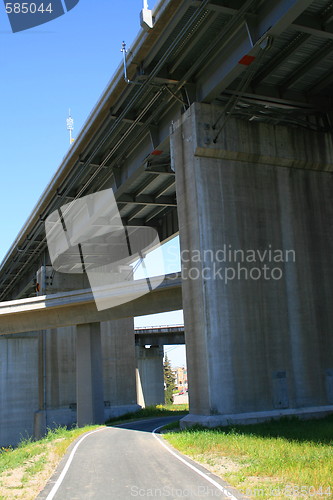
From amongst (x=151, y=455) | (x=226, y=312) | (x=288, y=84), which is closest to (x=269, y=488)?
(x=151, y=455)

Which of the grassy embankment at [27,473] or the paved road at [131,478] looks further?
the grassy embankment at [27,473]

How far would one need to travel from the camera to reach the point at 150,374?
66500 millimetres

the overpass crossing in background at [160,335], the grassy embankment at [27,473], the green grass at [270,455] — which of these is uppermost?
the overpass crossing in background at [160,335]

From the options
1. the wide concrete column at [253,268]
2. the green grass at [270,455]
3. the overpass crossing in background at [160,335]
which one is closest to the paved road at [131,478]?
the green grass at [270,455]

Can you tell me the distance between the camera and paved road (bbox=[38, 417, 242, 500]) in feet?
29.2

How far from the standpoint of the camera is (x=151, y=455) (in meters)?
13.7

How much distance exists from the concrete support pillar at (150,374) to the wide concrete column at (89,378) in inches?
1314

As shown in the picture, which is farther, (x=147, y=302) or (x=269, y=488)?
(x=147, y=302)

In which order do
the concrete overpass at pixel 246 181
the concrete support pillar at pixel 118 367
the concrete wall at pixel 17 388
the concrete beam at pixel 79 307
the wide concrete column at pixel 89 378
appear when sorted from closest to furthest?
the concrete overpass at pixel 246 181
the concrete beam at pixel 79 307
the wide concrete column at pixel 89 378
the concrete support pillar at pixel 118 367
the concrete wall at pixel 17 388

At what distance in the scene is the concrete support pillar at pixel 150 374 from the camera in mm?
66000

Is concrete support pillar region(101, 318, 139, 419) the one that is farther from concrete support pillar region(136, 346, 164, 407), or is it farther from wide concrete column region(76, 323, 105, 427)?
concrete support pillar region(136, 346, 164, 407)

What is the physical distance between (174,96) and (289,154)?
5.42 metres

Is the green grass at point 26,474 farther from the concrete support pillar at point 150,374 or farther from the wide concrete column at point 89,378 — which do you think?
the concrete support pillar at point 150,374

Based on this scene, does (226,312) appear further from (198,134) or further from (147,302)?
(147,302)
